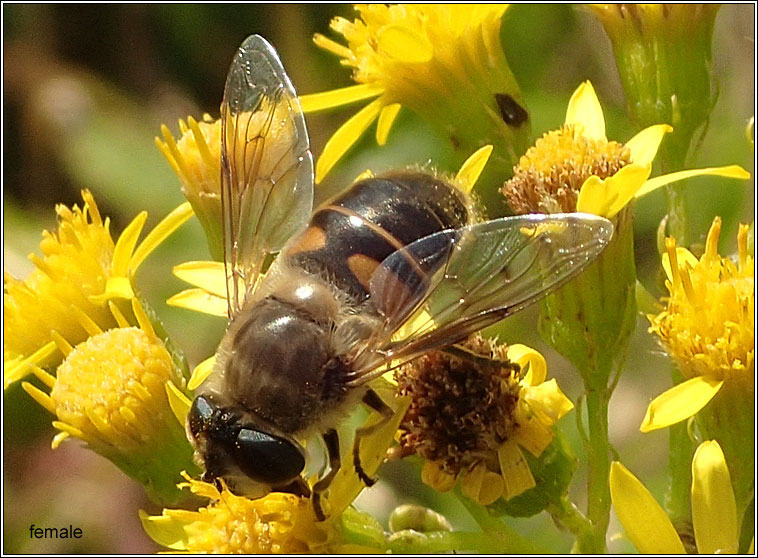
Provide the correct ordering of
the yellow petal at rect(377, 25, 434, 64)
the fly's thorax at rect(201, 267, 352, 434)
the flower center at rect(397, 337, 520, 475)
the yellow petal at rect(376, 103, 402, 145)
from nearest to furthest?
the fly's thorax at rect(201, 267, 352, 434) < the flower center at rect(397, 337, 520, 475) < the yellow petal at rect(377, 25, 434, 64) < the yellow petal at rect(376, 103, 402, 145)

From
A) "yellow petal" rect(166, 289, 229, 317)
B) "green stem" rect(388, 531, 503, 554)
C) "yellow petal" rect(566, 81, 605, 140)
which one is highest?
"yellow petal" rect(566, 81, 605, 140)

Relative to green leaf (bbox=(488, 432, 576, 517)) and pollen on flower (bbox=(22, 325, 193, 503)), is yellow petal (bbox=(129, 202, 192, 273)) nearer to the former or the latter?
pollen on flower (bbox=(22, 325, 193, 503))

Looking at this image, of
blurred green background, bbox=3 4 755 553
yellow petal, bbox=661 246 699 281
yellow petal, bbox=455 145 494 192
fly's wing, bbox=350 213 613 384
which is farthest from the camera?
blurred green background, bbox=3 4 755 553

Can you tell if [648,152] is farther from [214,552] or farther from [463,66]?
[214,552]

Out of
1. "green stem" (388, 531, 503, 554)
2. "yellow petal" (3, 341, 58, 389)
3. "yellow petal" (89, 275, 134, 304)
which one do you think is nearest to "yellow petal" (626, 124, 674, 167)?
"green stem" (388, 531, 503, 554)

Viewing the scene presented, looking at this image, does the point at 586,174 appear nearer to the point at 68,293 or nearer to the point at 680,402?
the point at 680,402

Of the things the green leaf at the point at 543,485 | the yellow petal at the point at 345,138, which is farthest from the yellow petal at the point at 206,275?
the green leaf at the point at 543,485
